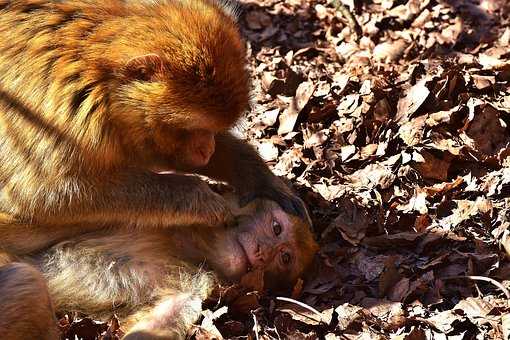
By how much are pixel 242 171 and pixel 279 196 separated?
36 cm

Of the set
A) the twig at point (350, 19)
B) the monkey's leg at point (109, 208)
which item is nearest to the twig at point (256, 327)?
the monkey's leg at point (109, 208)

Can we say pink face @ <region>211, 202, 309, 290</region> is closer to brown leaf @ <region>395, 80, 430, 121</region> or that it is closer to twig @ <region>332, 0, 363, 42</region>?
brown leaf @ <region>395, 80, 430, 121</region>

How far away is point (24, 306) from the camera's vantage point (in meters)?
4.88

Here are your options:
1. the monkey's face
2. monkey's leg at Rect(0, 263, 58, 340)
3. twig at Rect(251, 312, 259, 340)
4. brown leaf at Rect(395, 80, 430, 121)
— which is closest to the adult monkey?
the monkey's face

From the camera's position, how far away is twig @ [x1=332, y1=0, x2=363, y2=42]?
29.2 ft

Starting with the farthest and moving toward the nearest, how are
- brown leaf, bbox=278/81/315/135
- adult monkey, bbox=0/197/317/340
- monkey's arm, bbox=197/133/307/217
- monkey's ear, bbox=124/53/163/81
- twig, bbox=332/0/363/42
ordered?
twig, bbox=332/0/363/42, brown leaf, bbox=278/81/315/135, monkey's arm, bbox=197/133/307/217, adult monkey, bbox=0/197/317/340, monkey's ear, bbox=124/53/163/81

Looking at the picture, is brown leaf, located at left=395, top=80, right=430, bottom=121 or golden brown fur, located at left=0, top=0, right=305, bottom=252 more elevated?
golden brown fur, located at left=0, top=0, right=305, bottom=252

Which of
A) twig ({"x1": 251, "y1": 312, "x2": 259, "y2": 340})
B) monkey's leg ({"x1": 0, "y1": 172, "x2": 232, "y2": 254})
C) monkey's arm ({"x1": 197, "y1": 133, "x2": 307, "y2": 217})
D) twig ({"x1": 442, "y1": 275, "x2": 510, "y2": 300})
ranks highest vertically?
monkey's leg ({"x1": 0, "y1": 172, "x2": 232, "y2": 254})

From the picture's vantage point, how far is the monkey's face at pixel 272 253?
19.6 feet

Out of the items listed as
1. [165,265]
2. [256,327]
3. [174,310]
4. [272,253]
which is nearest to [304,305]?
[256,327]

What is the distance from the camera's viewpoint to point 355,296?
233 inches

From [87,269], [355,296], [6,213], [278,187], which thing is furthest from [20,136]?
[355,296]

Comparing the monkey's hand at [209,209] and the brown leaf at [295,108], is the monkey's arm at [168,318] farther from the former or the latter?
the brown leaf at [295,108]

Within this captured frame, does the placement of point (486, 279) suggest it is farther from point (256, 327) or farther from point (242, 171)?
point (242, 171)
